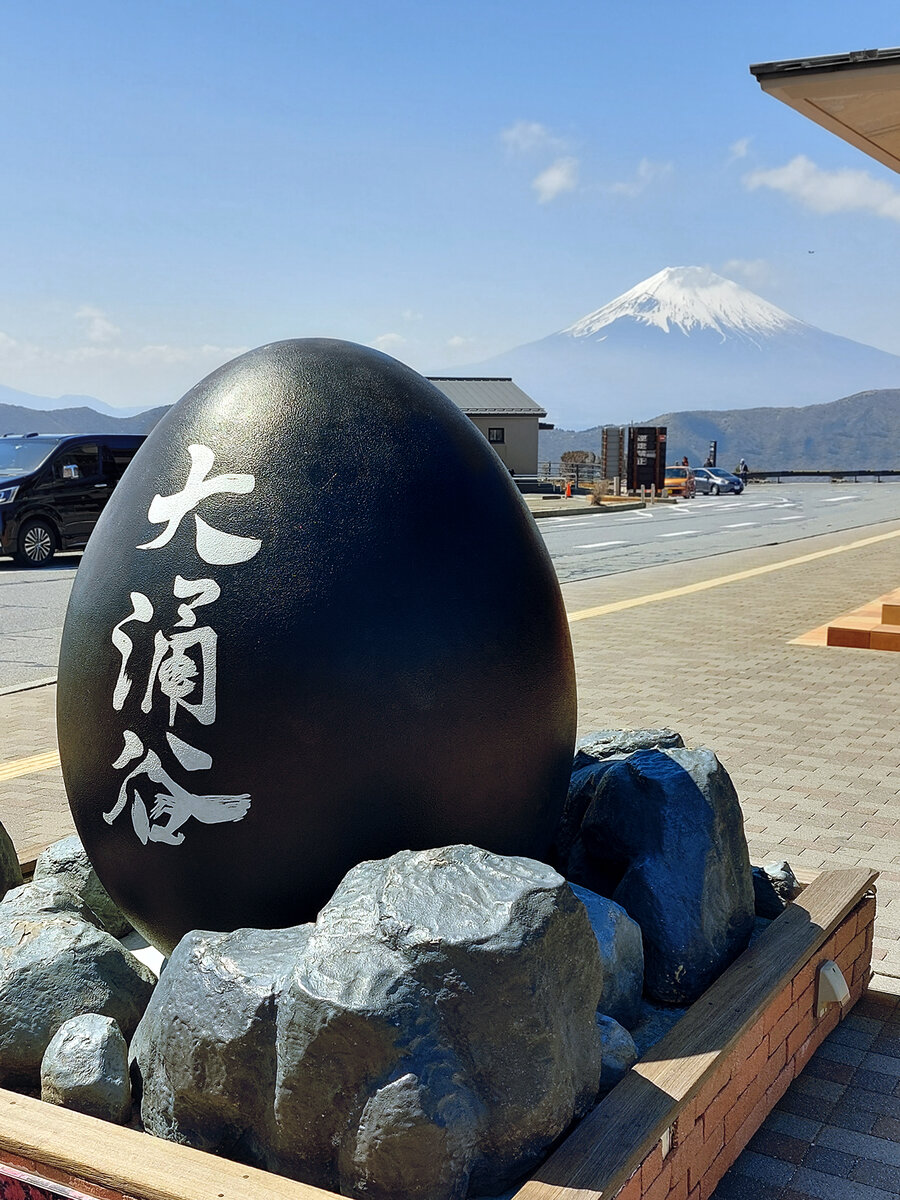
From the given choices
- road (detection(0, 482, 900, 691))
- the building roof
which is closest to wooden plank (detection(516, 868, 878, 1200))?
road (detection(0, 482, 900, 691))

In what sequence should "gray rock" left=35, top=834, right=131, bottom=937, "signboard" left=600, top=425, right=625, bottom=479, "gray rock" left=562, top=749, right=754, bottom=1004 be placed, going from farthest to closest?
"signboard" left=600, top=425, right=625, bottom=479
"gray rock" left=35, top=834, right=131, bottom=937
"gray rock" left=562, top=749, right=754, bottom=1004

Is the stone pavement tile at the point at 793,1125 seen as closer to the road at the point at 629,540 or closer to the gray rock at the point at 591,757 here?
the gray rock at the point at 591,757

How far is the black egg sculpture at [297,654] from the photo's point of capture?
3025 mm

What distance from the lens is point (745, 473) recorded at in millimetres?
65938

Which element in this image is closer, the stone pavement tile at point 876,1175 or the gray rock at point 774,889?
the stone pavement tile at point 876,1175

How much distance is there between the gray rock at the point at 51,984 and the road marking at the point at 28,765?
4.04 m

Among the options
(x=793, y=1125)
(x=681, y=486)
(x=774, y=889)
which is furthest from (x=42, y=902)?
(x=681, y=486)

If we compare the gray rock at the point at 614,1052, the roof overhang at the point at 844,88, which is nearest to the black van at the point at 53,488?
the roof overhang at the point at 844,88

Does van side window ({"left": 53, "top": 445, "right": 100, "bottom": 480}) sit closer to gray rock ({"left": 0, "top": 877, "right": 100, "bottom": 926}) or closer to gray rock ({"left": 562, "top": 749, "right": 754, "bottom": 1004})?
gray rock ({"left": 0, "top": 877, "right": 100, "bottom": 926})

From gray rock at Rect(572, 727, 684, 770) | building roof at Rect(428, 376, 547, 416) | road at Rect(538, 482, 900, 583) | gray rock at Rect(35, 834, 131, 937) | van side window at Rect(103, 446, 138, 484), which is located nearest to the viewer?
gray rock at Rect(35, 834, 131, 937)

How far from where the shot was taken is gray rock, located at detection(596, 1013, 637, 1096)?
2896mm

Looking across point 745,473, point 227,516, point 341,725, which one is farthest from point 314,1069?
point 745,473

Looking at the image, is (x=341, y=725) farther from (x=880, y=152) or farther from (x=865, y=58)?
(x=880, y=152)

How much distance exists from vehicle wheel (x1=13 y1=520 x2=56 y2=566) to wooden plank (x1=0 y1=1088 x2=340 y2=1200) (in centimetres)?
1720
